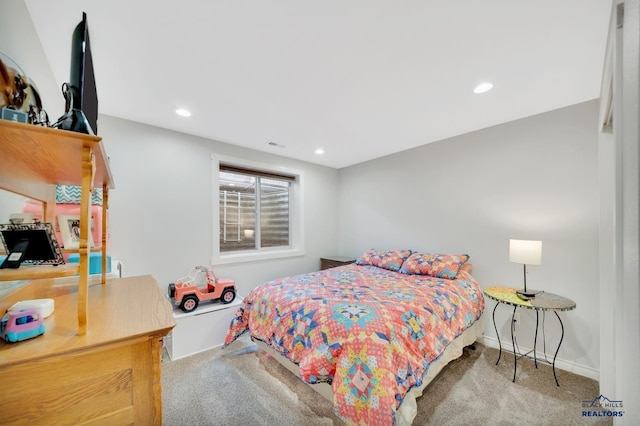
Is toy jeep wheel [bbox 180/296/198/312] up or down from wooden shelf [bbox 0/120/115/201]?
down

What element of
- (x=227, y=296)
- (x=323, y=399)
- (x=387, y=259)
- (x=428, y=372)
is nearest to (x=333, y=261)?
(x=387, y=259)

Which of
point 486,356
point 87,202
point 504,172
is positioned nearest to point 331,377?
point 87,202

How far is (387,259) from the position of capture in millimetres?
3420

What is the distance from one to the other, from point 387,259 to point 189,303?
8.12 ft

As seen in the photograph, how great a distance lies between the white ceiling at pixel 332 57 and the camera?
134 cm

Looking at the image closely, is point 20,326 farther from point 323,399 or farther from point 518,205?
point 518,205

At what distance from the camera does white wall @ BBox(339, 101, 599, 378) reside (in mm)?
2291

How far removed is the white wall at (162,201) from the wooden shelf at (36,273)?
2148 mm

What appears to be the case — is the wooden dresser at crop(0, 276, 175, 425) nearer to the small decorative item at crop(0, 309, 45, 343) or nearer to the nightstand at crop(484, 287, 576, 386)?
the small decorative item at crop(0, 309, 45, 343)

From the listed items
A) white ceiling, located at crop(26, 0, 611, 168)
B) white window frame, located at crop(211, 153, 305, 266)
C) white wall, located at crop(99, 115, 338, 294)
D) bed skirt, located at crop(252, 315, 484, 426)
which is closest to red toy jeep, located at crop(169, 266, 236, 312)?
white wall, located at crop(99, 115, 338, 294)

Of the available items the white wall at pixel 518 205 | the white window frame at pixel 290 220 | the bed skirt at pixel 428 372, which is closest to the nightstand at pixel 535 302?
the white wall at pixel 518 205

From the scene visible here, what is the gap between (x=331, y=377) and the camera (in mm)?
1607

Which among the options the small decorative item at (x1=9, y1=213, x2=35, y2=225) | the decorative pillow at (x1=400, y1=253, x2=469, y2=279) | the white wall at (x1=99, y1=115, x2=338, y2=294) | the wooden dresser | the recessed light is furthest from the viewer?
the decorative pillow at (x1=400, y1=253, x2=469, y2=279)

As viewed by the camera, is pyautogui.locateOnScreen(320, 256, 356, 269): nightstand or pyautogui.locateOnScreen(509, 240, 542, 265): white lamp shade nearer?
pyautogui.locateOnScreen(509, 240, 542, 265): white lamp shade
